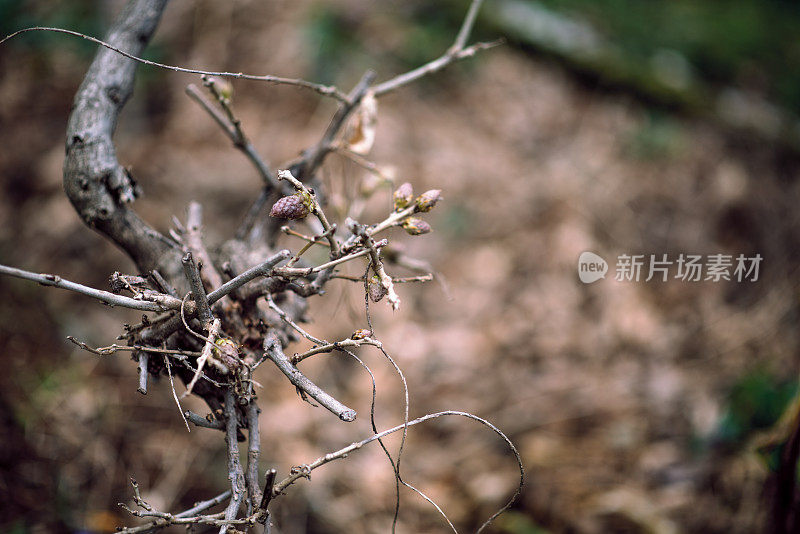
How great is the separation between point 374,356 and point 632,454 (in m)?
A: 1.12

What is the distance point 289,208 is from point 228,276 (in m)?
0.25

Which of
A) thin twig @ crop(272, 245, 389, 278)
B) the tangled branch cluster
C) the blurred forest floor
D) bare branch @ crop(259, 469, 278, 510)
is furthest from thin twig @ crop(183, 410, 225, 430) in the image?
the blurred forest floor

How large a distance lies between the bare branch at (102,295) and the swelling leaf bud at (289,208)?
7.8 inches

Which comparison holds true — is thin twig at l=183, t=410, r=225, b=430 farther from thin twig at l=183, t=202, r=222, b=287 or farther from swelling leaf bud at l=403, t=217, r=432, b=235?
swelling leaf bud at l=403, t=217, r=432, b=235

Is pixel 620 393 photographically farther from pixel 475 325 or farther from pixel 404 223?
pixel 404 223

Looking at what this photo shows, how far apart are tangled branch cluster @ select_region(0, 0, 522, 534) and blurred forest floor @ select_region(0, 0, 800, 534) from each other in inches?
12.9

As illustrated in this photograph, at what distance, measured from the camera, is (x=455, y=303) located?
2.45 m

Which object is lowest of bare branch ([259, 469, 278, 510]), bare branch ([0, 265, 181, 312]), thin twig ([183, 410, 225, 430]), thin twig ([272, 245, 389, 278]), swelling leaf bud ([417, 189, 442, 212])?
bare branch ([259, 469, 278, 510])

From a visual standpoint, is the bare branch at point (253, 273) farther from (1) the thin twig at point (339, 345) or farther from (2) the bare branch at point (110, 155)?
(2) the bare branch at point (110, 155)

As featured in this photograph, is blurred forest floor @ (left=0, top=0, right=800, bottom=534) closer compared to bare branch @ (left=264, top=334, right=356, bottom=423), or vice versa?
bare branch @ (left=264, top=334, right=356, bottom=423)

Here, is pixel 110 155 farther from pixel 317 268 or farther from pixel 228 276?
pixel 317 268

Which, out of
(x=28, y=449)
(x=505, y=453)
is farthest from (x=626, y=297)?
(x=28, y=449)

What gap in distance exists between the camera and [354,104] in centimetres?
107

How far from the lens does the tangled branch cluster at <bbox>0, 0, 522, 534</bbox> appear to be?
688 mm
